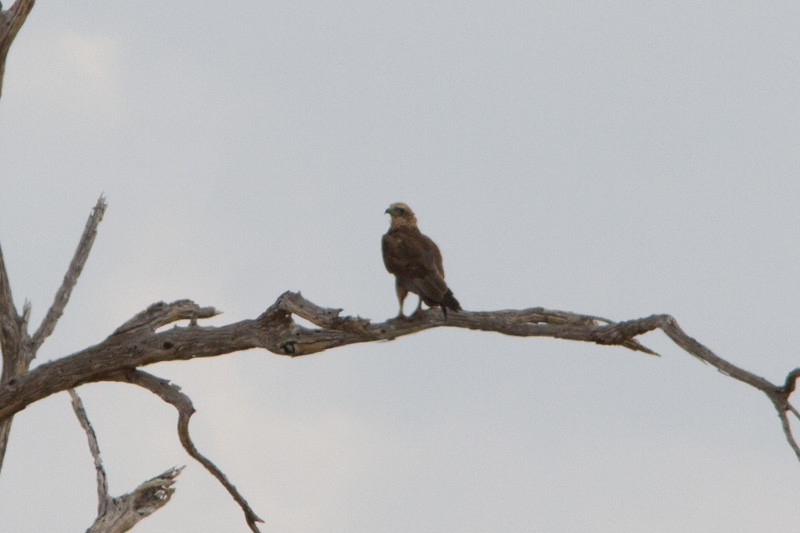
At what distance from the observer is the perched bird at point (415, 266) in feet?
29.4

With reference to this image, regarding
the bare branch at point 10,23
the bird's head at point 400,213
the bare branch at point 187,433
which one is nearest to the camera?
the bare branch at point 187,433

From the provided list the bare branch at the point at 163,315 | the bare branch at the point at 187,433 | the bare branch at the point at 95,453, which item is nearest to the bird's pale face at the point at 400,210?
the bare branch at the point at 163,315

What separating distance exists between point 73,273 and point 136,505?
3.48m

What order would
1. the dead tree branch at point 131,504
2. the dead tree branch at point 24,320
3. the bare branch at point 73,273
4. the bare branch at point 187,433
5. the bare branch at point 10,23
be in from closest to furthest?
the bare branch at point 187,433, the bare branch at point 10,23, the dead tree branch at point 131,504, the dead tree branch at point 24,320, the bare branch at point 73,273

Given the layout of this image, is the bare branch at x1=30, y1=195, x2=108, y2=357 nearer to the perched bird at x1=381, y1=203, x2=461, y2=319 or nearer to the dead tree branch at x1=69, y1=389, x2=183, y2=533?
the dead tree branch at x1=69, y1=389, x2=183, y2=533

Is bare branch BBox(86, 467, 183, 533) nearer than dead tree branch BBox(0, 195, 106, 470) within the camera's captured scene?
Yes

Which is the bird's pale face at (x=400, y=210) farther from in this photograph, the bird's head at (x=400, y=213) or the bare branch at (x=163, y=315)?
the bare branch at (x=163, y=315)

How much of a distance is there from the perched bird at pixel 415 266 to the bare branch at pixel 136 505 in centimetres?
292

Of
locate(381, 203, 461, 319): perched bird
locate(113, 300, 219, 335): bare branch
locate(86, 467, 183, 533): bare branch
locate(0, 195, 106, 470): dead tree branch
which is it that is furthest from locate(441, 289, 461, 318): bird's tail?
locate(0, 195, 106, 470): dead tree branch

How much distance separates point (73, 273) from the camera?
12.9m

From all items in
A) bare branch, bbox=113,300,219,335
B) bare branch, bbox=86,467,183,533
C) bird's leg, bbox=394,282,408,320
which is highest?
bird's leg, bbox=394,282,408,320

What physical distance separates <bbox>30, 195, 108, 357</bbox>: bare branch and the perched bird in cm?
419

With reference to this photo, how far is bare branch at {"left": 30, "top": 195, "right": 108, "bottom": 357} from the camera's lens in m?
12.7

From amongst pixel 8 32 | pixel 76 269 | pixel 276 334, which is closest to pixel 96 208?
pixel 76 269
